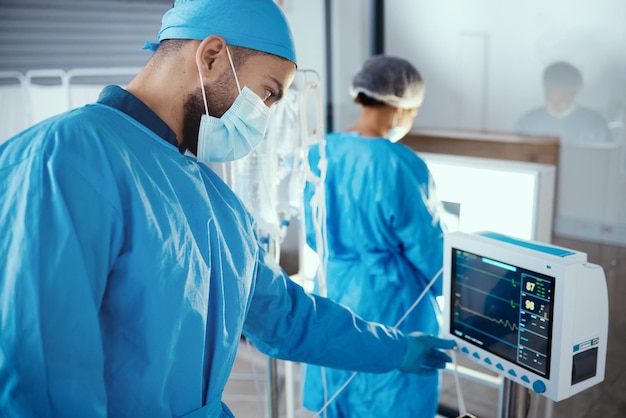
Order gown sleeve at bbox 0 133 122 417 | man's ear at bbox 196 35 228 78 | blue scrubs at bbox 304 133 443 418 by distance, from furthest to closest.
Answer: blue scrubs at bbox 304 133 443 418 → man's ear at bbox 196 35 228 78 → gown sleeve at bbox 0 133 122 417

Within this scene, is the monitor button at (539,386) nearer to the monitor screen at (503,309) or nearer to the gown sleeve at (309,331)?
the monitor screen at (503,309)

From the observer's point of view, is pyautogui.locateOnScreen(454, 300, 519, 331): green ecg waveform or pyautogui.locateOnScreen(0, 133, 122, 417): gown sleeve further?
pyautogui.locateOnScreen(454, 300, 519, 331): green ecg waveform

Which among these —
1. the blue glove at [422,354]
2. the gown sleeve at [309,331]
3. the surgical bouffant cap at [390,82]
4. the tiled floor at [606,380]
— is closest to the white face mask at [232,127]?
the gown sleeve at [309,331]

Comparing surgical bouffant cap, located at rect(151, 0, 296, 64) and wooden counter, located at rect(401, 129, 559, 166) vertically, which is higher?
surgical bouffant cap, located at rect(151, 0, 296, 64)

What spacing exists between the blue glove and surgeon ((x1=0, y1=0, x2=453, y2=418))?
258 millimetres

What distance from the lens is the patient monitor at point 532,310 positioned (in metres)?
1.03

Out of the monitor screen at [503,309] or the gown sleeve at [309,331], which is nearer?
the monitor screen at [503,309]

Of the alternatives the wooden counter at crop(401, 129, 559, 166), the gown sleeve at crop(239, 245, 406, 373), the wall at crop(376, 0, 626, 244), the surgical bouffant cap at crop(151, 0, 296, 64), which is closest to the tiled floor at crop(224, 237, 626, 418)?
the wall at crop(376, 0, 626, 244)

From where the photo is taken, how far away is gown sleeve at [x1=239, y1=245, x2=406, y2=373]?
1.26 metres

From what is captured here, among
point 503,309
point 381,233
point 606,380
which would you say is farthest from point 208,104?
point 606,380

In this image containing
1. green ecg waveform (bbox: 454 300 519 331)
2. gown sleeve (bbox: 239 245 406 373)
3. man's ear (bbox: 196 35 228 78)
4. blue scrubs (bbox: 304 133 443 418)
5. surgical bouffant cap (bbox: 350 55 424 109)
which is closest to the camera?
man's ear (bbox: 196 35 228 78)

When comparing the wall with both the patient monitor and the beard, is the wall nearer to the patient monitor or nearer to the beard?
the patient monitor

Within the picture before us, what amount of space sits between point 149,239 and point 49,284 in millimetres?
159

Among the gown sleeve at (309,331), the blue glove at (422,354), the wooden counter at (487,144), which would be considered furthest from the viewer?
the wooden counter at (487,144)
